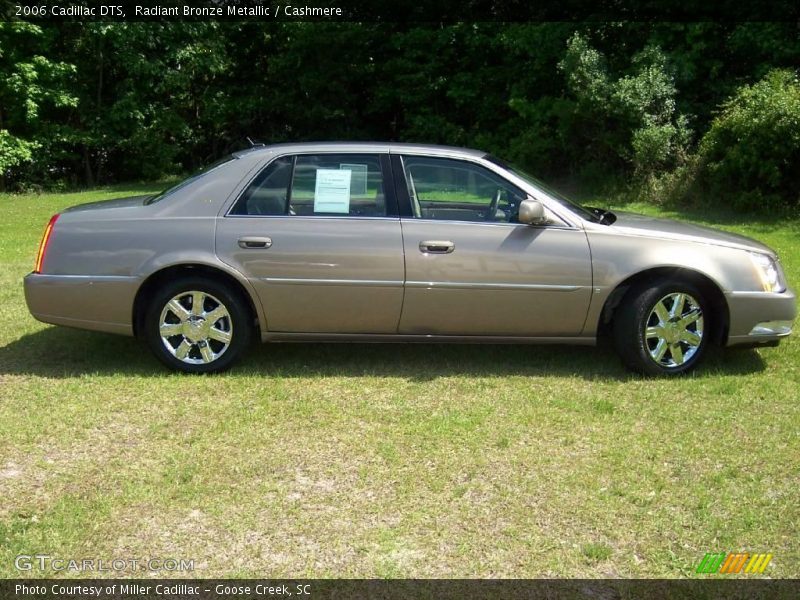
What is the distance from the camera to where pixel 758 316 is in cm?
556

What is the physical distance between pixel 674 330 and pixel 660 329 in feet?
0.33

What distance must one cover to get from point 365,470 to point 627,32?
58.8 ft

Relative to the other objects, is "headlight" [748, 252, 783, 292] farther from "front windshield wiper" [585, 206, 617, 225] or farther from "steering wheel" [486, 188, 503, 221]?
"steering wheel" [486, 188, 503, 221]

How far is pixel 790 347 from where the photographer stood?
6.38m

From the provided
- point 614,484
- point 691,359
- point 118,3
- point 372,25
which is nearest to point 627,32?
point 372,25

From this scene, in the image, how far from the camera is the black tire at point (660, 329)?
5.51m

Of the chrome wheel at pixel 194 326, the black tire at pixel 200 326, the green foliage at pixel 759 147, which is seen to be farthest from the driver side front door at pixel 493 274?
the green foliage at pixel 759 147

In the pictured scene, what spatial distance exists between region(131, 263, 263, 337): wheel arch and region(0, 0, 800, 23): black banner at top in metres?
15.9

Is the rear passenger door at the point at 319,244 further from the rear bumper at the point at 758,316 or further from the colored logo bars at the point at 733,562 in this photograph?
the colored logo bars at the point at 733,562

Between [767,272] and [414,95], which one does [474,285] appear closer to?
[767,272]

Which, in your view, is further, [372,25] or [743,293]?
[372,25]

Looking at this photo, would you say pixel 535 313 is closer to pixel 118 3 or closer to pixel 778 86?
pixel 778 86

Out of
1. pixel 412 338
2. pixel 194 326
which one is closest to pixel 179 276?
pixel 194 326

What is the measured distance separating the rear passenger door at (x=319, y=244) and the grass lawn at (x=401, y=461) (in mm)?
448
